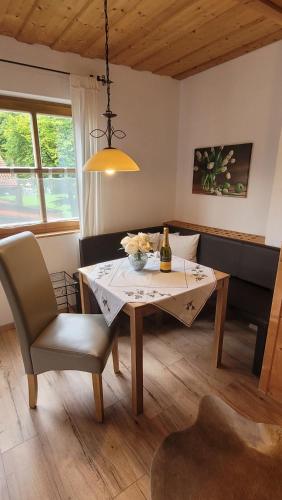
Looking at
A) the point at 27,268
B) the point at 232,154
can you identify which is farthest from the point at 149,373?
the point at 232,154

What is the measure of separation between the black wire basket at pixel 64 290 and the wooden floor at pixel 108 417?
66 centimetres

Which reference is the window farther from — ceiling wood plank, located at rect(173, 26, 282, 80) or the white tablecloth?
ceiling wood plank, located at rect(173, 26, 282, 80)

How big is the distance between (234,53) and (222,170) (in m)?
1.04

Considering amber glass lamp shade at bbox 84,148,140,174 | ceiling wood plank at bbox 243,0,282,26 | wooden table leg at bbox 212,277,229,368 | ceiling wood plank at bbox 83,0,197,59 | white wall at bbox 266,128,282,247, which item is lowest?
wooden table leg at bbox 212,277,229,368

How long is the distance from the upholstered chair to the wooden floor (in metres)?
0.15

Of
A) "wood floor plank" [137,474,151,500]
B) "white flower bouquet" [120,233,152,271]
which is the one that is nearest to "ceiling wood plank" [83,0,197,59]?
"white flower bouquet" [120,233,152,271]

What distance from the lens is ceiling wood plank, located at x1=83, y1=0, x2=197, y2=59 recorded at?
5.69 feet

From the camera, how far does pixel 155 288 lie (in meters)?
1.66

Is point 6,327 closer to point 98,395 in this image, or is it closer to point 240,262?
point 98,395

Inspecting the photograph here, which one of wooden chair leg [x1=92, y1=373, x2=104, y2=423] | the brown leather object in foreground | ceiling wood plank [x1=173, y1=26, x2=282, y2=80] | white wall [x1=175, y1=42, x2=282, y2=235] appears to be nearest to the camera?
the brown leather object in foreground

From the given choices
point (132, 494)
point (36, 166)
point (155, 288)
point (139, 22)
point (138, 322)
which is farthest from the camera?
point (36, 166)

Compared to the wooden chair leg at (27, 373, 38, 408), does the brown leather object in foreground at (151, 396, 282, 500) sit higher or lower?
lower

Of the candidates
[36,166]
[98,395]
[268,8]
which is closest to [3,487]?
[98,395]

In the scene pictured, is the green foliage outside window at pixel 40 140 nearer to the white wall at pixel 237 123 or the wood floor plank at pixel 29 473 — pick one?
the white wall at pixel 237 123
